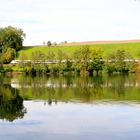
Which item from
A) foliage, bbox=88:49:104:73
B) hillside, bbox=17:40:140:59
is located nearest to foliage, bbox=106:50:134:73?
foliage, bbox=88:49:104:73

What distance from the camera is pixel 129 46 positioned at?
113 metres

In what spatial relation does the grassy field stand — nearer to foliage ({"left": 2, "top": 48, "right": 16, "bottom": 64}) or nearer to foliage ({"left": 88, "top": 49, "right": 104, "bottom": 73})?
foliage ({"left": 2, "top": 48, "right": 16, "bottom": 64})

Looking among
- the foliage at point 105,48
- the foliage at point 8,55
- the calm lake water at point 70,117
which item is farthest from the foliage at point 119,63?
the calm lake water at point 70,117

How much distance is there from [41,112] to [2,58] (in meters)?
81.5

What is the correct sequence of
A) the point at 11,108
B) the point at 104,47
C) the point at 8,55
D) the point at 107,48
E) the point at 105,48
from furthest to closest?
1. the point at 104,47
2. the point at 105,48
3. the point at 107,48
4. the point at 8,55
5. the point at 11,108

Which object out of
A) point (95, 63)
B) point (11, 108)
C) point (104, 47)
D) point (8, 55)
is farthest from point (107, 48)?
point (11, 108)

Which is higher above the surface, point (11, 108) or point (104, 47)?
point (104, 47)

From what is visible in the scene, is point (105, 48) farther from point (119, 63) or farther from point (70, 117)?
point (70, 117)

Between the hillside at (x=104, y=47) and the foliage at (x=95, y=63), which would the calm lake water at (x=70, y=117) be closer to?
the foliage at (x=95, y=63)

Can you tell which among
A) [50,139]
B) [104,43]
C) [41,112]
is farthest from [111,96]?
Answer: [104,43]

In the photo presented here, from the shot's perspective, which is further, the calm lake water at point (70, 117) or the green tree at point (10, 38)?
the green tree at point (10, 38)

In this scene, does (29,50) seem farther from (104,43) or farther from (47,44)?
(104,43)

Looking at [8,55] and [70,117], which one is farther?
[8,55]

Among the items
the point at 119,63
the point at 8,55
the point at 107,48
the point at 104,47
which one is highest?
the point at 104,47
